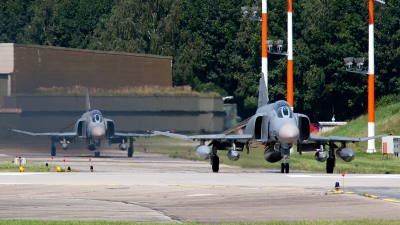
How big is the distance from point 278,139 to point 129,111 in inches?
894

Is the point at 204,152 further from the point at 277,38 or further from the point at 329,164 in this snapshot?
the point at 277,38

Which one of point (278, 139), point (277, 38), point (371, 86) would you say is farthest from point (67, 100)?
point (277, 38)

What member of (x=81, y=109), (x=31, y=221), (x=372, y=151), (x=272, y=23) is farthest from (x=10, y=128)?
(x=31, y=221)

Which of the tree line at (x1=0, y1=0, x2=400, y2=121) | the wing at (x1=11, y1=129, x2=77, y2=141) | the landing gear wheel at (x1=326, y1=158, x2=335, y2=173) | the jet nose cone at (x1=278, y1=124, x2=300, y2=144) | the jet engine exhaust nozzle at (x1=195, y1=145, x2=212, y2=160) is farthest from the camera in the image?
the tree line at (x1=0, y1=0, x2=400, y2=121)

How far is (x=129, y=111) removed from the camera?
49125 mm

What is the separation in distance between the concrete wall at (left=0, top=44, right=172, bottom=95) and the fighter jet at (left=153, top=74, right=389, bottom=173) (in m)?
20.2

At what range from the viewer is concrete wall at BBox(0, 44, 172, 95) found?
4806 cm

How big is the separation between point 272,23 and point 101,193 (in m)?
54.2

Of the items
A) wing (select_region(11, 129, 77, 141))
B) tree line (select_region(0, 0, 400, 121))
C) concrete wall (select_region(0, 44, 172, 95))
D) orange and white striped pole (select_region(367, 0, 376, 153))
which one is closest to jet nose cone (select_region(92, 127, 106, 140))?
wing (select_region(11, 129, 77, 141))

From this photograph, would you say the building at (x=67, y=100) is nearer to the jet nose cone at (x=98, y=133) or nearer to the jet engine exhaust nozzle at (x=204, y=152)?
the jet nose cone at (x=98, y=133)

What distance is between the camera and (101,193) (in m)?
19.0

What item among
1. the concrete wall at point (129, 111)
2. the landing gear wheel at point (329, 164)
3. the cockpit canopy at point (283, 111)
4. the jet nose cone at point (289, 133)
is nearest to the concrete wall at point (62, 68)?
the concrete wall at point (129, 111)

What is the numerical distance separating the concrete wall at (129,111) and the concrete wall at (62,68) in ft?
2.89

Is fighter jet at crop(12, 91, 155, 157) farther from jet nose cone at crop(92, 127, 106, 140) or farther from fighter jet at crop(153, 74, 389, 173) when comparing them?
fighter jet at crop(153, 74, 389, 173)
